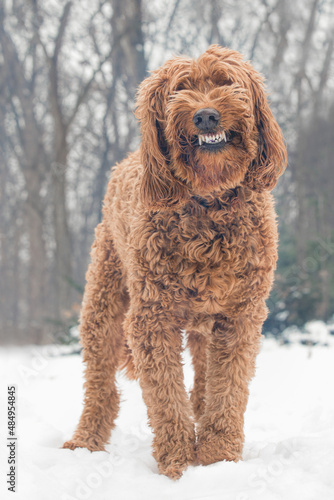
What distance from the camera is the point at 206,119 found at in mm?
2578

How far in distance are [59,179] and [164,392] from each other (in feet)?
27.0

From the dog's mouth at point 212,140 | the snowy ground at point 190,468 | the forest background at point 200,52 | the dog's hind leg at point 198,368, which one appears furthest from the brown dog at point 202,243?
the forest background at point 200,52

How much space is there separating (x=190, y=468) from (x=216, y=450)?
0.21m

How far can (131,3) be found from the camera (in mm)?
9844

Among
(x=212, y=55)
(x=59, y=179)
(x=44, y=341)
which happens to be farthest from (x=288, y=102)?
(x=212, y=55)

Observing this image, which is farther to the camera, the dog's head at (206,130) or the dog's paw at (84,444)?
the dog's paw at (84,444)

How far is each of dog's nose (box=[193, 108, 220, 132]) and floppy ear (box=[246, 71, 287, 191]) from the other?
1.44 feet

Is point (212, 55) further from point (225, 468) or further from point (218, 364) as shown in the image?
point (225, 468)

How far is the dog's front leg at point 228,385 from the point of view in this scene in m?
3.09

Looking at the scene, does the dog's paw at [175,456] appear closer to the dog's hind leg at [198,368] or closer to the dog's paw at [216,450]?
the dog's paw at [216,450]

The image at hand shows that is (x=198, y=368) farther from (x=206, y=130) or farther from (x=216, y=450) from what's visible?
(x=206, y=130)

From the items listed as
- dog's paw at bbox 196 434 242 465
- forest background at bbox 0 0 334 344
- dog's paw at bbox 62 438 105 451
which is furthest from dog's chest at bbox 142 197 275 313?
forest background at bbox 0 0 334 344

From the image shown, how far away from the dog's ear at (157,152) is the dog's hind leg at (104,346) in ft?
3.35

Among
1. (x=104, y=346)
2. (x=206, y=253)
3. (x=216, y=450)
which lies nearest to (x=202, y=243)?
(x=206, y=253)
